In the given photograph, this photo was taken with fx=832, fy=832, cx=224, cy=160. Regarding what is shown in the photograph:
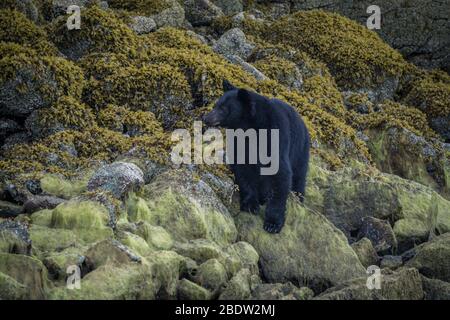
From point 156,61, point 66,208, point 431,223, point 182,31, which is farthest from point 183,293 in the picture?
point 182,31

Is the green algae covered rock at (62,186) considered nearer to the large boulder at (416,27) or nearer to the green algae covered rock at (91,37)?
the green algae covered rock at (91,37)

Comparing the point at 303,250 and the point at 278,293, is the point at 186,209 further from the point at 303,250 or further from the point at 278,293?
the point at 278,293

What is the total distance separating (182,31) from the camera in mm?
17594

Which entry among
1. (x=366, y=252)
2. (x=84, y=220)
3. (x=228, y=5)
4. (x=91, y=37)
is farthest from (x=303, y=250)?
(x=228, y=5)

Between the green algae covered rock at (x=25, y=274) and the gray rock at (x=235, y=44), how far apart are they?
997 centimetres

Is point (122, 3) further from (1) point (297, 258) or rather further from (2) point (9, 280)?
(2) point (9, 280)

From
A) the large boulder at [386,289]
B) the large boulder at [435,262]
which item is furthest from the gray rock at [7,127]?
the large boulder at [435,262]

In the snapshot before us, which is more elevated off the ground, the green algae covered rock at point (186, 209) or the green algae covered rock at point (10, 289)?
the green algae covered rock at point (10, 289)

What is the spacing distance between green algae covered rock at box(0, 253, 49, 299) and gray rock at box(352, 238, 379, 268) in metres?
4.73

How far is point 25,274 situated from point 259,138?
4184 millimetres

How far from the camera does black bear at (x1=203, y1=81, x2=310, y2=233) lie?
11234mm

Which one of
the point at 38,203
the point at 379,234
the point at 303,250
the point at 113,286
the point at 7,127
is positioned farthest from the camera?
the point at 7,127

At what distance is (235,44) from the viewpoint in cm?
1800

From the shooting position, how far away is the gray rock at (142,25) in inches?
686
